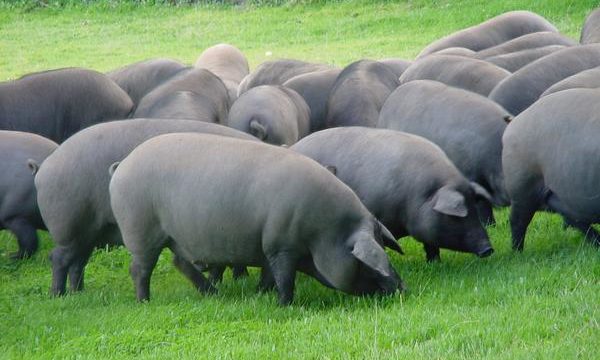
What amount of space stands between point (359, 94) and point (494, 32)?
422cm

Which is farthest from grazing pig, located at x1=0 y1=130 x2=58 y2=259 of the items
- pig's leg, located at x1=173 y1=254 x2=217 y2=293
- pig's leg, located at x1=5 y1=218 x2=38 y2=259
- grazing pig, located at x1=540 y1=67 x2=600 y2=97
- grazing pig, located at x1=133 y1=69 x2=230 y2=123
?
grazing pig, located at x1=540 y1=67 x2=600 y2=97

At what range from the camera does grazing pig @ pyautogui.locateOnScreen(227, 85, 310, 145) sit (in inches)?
423

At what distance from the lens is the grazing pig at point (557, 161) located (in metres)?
7.79

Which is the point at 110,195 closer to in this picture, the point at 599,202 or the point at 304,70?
the point at 599,202

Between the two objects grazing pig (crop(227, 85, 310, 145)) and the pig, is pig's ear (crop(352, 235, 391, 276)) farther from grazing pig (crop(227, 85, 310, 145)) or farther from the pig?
grazing pig (crop(227, 85, 310, 145))

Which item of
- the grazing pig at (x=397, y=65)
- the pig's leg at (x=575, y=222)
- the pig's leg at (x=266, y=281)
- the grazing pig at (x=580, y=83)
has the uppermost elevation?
the grazing pig at (x=580, y=83)

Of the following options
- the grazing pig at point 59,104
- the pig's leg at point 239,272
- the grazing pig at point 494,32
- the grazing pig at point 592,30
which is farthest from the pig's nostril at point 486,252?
the grazing pig at point 494,32

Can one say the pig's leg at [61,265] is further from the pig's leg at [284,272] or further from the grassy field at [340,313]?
the pig's leg at [284,272]

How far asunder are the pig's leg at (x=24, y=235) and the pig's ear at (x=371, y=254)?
3.41m

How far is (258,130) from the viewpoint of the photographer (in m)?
10.6

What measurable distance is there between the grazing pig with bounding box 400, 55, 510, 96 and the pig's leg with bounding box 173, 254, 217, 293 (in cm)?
393

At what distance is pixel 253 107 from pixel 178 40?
41.8ft

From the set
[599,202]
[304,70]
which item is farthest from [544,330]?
[304,70]

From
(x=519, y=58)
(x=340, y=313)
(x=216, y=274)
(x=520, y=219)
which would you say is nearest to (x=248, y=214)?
(x=340, y=313)
